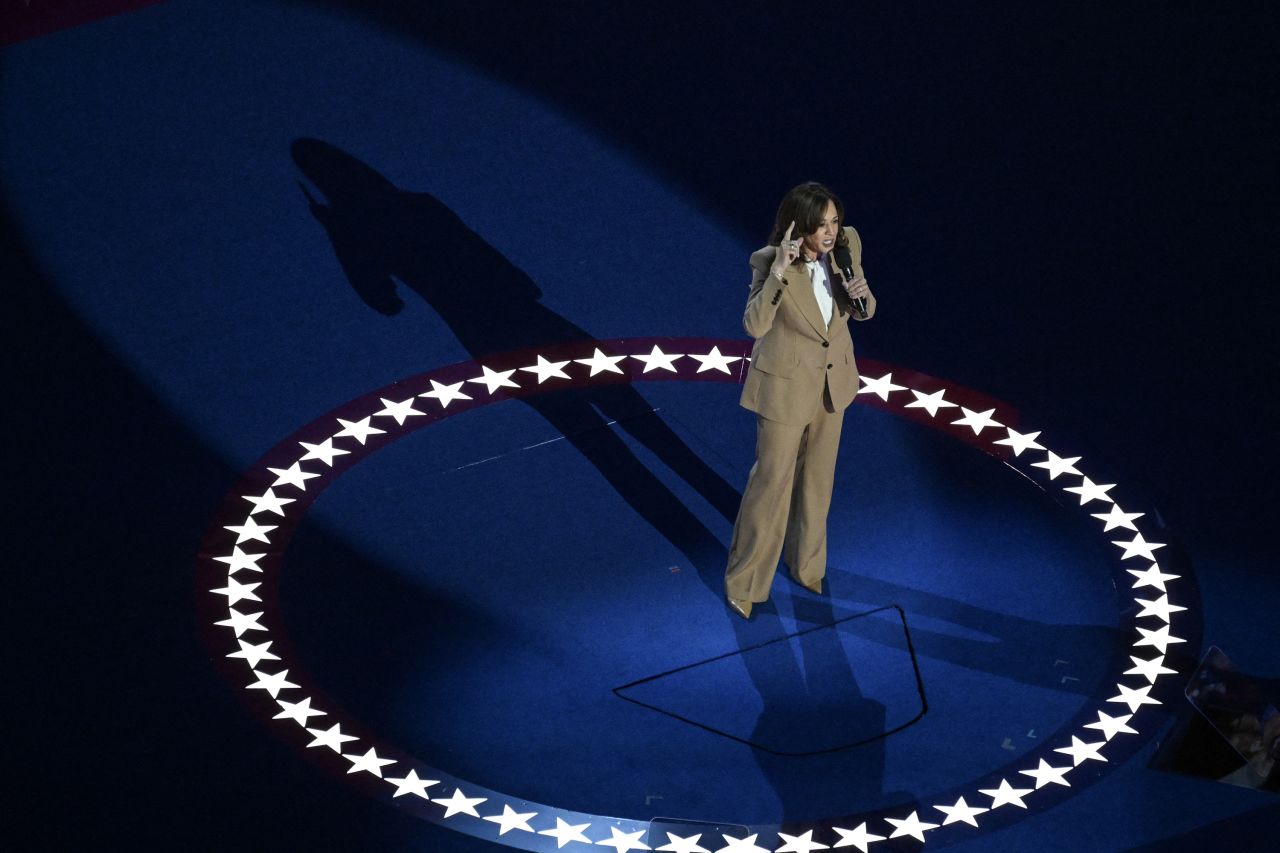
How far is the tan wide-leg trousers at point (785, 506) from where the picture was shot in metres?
9.90

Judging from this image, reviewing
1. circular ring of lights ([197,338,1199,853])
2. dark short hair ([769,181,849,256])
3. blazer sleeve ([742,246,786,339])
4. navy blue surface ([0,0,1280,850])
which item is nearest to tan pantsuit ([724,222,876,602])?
blazer sleeve ([742,246,786,339])

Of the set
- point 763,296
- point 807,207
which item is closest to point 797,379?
point 763,296

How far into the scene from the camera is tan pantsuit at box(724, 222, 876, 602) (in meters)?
9.60

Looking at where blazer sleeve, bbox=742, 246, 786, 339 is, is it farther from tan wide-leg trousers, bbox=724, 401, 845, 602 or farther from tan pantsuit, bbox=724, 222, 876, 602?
tan wide-leg trousers, bbox=724, 401, 845, 602

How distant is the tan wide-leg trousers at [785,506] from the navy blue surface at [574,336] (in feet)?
0.72

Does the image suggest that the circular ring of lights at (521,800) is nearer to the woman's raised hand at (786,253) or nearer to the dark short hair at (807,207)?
the woman's raised hand at (786,253)

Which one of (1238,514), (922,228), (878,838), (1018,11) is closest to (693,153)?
(922,228)

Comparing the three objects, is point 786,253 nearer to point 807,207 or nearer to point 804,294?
point 807,207

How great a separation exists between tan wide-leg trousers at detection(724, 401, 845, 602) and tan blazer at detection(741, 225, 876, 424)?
0.11 metres

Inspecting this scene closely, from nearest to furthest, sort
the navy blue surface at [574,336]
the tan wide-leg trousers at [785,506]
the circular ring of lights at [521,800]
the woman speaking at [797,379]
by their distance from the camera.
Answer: the circular ring of lights at [521,800], the woman speaking at [797,379], the navy blue surface at [574,336], the tan wide-leg trousers at [785,506]

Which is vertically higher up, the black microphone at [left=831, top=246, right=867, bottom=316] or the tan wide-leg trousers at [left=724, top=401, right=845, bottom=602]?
the black microphone at [left=831, top=246, right=867, bottom=316]

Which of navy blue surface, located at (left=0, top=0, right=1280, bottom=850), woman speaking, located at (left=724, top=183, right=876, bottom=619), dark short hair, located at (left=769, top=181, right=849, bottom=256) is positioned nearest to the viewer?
dark short hair, located at (left=769, top=181, right=849, bottom=256)

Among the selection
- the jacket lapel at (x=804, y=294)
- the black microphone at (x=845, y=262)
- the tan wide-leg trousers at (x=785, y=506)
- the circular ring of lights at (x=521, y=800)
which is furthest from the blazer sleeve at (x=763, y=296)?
the circular ring of lights at (x=521, y=800)

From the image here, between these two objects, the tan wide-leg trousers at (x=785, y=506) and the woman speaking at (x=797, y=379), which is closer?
the woman speaking at (x=797, y=379)
